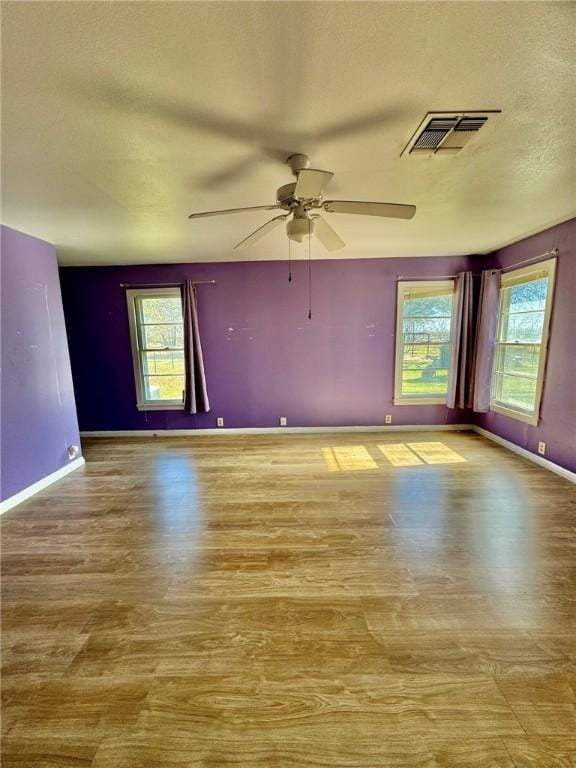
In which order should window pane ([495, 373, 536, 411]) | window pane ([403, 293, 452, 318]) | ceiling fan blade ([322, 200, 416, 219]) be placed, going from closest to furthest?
ceiling fan blade ([322, 200, 416, 219]) < window pane ([495, 373, 536, 411]) < window pane ([403, 293, 452, 318])

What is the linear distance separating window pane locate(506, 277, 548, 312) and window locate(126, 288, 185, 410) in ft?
14.4

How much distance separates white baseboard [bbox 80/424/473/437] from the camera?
4.52 m

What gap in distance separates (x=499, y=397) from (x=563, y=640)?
3.14 meters

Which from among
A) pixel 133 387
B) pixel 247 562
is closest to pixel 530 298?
pixel 247 562

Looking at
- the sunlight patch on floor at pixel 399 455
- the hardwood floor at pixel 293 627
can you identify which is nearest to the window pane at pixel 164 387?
the hardwood floor at pixel 293 627

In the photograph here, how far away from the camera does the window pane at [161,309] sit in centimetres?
442

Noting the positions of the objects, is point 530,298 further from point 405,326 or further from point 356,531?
point 356,531

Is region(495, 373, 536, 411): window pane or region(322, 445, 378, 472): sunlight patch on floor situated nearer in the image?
region(322, 445, 378, 472): sunlight patch on floor

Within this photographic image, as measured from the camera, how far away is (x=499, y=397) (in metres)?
Result: 3.99

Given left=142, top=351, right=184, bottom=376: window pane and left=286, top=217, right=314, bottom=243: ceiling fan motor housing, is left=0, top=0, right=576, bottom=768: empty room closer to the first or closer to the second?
left=286, top=217, right=314, bottom=243: ceiling fan motor housing

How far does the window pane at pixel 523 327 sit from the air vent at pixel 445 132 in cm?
255

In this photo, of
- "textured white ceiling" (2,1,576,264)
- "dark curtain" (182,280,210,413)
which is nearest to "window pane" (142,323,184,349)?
"dark curtain" (182,280,210,413)

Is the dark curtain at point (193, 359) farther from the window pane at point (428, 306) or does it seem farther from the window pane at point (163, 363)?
the window pane at point (428, 306)

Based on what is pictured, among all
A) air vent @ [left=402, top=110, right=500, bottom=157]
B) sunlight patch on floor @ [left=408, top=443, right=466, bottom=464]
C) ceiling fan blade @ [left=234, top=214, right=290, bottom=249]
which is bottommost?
sunlight patch on floor @ [left=408, top=443, right=466, bottom=464]
